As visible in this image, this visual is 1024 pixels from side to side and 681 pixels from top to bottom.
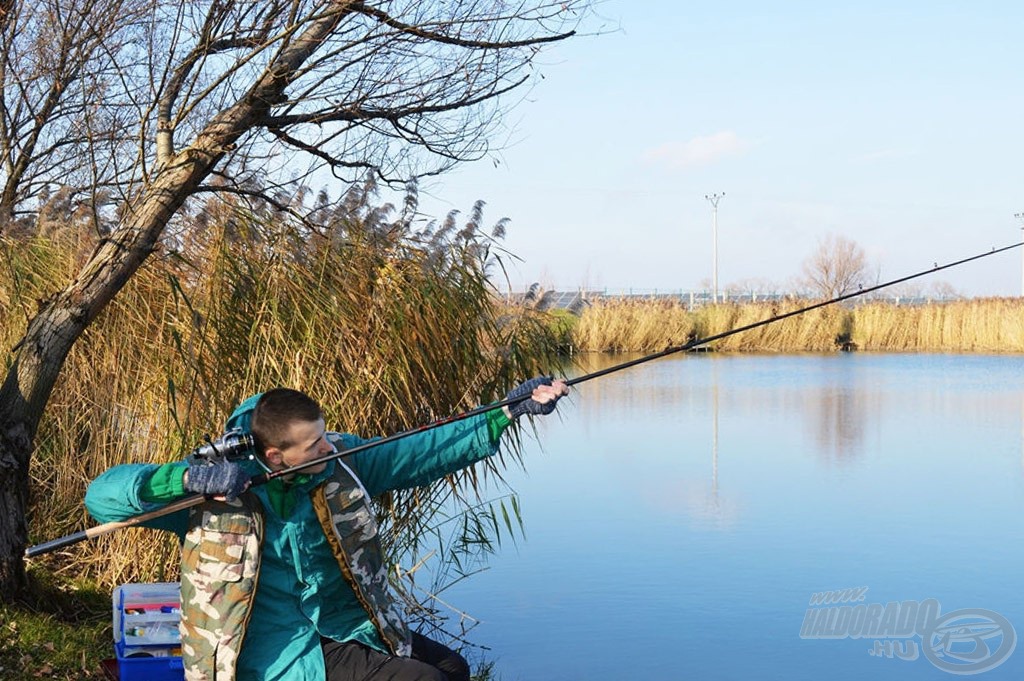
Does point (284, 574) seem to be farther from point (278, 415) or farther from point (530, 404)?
point (530, 404)

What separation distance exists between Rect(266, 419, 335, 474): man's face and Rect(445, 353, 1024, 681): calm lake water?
10.8 feet

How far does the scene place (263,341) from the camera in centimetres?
606

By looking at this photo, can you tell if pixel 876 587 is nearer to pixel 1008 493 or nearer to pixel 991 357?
pixel 1008 493

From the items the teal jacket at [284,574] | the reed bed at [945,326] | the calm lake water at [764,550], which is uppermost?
the reed bed at [945,326]

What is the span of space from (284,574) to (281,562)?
0.12 feet

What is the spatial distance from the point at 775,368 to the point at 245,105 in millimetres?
21370

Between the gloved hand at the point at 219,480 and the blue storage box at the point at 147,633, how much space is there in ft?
3.10

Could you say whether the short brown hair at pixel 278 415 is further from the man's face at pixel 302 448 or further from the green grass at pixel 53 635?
the green grass at pixel 53 635

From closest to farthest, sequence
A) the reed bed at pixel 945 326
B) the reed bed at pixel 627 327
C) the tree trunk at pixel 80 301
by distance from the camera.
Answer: the tree trunk at pixel 80 301 → the reed bed at pixel 627 327 → the reed bed at pixel 945 326

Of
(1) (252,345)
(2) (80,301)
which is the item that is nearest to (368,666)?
(2) (80,301)

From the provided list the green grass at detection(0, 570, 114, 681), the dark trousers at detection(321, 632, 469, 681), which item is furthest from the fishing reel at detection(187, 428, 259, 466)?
the green grass at detection(0, 570, 114, 681)

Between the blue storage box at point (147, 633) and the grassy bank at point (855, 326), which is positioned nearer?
the blue storage box at point (147, 633)

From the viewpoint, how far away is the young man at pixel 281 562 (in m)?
3.61

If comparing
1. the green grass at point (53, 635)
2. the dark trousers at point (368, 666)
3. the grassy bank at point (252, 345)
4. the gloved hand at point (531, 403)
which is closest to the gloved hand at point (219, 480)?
the dark trousers at point (368, 666)
